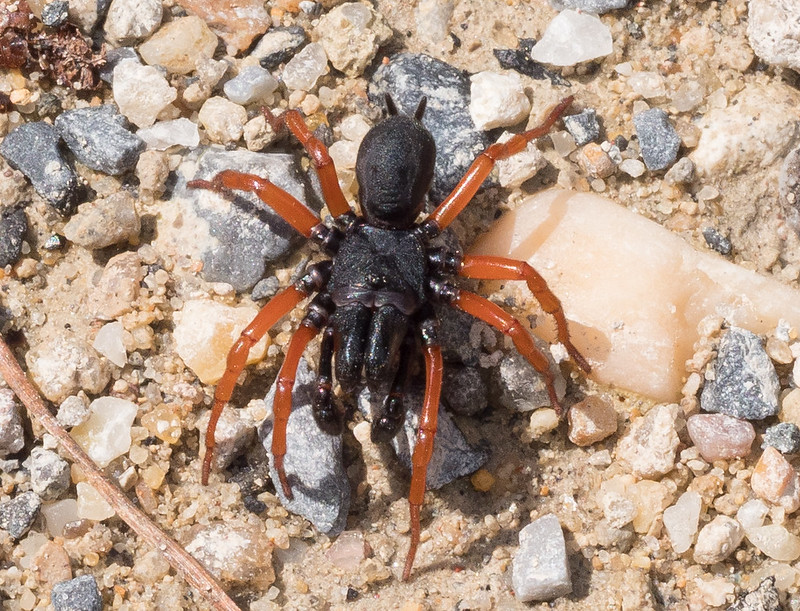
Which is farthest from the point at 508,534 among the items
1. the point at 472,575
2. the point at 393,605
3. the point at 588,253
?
the point at 588,253

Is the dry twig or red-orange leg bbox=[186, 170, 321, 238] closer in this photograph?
the dry twig

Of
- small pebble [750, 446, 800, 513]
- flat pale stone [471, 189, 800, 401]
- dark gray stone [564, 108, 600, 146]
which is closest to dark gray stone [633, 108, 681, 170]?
dark gray stone [564, 108, 600, 146]

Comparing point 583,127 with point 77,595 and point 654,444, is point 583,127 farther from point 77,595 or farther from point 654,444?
point 77,595

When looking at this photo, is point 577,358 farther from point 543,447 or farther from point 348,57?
point 348,57

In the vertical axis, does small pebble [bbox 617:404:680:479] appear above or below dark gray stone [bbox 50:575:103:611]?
below

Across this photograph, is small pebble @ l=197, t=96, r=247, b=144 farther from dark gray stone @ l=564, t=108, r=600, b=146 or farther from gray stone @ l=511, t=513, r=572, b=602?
gray stone @ l=511, t=513, r=572, b=602

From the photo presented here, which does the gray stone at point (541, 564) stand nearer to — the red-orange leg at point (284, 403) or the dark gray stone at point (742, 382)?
the dark gray stone at point (742, 382)

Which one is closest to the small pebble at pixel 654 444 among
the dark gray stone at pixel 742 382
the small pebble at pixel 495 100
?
the dark gray stone at pixel 742 382

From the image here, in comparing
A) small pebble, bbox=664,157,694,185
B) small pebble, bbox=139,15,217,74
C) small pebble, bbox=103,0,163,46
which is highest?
small pebble, bbox=103,0,163,46
